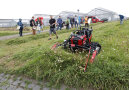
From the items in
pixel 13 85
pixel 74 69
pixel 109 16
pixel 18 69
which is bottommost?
pixel 13 85

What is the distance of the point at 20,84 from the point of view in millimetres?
3195

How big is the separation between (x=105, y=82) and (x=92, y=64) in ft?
2.29

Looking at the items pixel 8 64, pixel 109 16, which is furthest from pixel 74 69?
pixel 109 16

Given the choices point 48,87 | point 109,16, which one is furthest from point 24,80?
point 109,16

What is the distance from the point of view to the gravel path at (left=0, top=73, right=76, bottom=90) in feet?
9.87

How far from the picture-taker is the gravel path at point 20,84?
9.87 ft

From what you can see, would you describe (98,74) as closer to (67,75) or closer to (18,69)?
(67,75)

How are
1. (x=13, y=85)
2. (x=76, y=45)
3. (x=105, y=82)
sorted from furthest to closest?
1. (x=76, y=45)
2. (x=13, y=85)
3. (x=105, y=82)

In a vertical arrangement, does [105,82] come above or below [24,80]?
above

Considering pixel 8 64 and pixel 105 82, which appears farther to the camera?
pixel 8 64

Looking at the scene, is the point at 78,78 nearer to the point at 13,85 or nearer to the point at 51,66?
the point at 51,66

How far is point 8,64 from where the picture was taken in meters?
4.38

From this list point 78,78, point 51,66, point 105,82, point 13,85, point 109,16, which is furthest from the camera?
point 109,16

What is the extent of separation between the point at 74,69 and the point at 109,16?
3809cm
